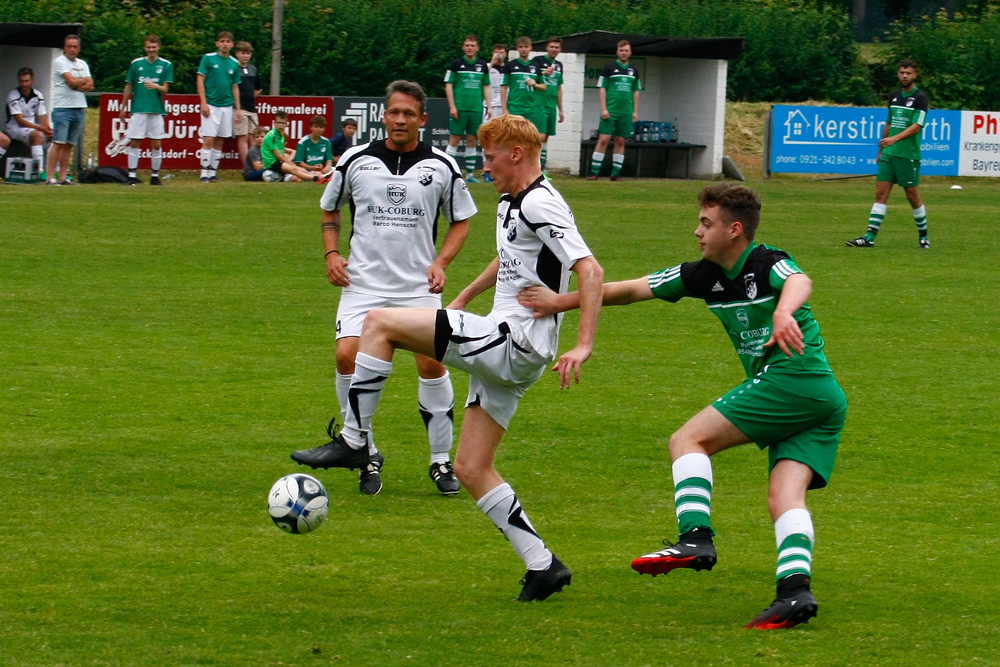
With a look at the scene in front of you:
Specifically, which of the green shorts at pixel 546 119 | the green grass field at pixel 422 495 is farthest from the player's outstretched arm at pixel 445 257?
the green shorts at pixel 546 119

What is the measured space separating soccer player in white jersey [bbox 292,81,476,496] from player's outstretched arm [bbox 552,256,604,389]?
1.90m

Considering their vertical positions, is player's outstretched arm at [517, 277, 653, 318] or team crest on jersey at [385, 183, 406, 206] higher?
team crest on jersey at [385, 183, 406, 206]

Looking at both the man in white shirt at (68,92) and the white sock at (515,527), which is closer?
the white sock at (515,527)

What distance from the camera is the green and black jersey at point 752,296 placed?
5191mm

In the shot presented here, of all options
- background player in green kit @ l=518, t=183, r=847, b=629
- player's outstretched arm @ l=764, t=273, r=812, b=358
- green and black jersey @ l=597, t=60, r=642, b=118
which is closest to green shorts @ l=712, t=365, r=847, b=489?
background player in green kit @ l=518, t=183, r=847, b=629

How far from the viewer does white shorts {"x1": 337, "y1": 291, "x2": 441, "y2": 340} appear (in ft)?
23.9

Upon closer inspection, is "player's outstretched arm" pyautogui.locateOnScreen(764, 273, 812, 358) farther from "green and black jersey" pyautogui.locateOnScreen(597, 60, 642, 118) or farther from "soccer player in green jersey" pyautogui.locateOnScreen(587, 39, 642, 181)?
"green and black jersey" pyautogui.locateOnScreen(597, 60, 642, 118)

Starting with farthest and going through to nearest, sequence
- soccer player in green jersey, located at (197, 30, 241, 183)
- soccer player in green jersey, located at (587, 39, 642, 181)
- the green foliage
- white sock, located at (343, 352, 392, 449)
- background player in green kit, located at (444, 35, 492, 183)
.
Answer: the green foliage < soccer player in green jersey, located at (587, 39, 642, 181) < background player in green kit, located at (444, 35, 492, 183) < soccer player in green jersey, located at (197, 30, 241, 183) < white sock, located at (343, 352, 392, 449)

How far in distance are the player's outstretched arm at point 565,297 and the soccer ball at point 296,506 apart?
1223mm

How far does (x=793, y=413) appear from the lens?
5188 mm

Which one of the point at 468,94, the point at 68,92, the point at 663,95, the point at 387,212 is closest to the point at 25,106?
the point at 68,92

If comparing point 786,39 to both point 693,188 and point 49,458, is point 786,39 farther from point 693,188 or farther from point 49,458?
point 49,458

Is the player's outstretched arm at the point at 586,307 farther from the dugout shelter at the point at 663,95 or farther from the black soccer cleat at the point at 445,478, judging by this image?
the dugout shelter at the point at 663,95

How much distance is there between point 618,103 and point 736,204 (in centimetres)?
1972
